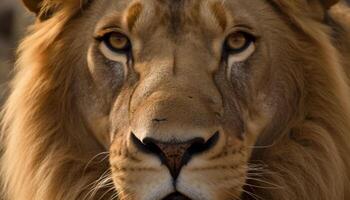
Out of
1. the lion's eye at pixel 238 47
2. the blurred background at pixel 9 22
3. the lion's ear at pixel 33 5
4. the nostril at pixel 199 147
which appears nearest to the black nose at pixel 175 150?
the nostril at pixel 199 147

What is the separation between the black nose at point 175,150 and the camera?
4.41 m

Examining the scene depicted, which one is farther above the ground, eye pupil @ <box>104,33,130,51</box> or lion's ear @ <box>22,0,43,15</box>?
lion's ear @ <box>22,0,43,15</box>

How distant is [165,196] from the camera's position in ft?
14.7

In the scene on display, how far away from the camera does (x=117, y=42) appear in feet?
16.6

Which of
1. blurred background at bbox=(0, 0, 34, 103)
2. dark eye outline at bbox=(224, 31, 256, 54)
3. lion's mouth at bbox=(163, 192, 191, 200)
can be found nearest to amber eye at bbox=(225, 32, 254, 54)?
dark eye outline at bbox=(224, 31, 256, 54)

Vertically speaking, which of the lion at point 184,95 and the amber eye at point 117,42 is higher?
the amber eye at point 117,42

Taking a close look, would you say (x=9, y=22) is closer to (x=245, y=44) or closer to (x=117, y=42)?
(x=117, y=42)

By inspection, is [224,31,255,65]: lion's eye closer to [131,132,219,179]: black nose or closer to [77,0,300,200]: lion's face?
[77,0,300,200]: lion's face

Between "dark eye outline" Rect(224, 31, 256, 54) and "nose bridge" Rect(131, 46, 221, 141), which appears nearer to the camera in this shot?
"nose bridge" Rect(131, 46, 221, 141)

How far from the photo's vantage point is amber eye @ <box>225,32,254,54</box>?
496 centimetres

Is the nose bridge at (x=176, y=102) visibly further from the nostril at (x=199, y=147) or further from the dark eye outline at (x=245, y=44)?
the dark eye outline at (x=245, y=44)

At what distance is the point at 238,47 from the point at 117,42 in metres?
0.54

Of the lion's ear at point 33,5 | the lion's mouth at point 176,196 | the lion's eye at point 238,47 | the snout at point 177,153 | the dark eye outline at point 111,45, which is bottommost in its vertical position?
the lion's mouth at point 176,196

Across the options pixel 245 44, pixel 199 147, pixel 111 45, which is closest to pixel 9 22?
pixel 111 45
